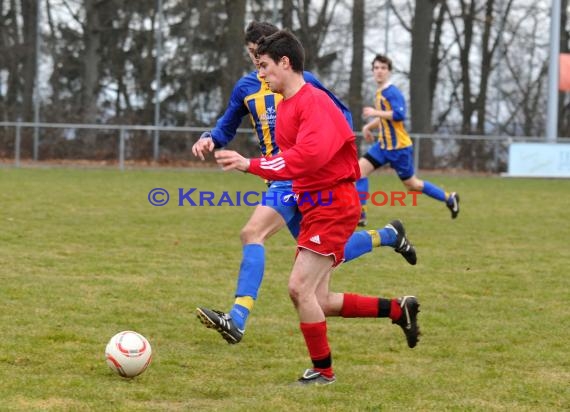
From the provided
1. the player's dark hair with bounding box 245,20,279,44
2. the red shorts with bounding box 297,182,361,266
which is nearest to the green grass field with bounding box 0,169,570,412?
the red shorts with bounding box 297,182,361,266

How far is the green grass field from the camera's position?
14.5ft

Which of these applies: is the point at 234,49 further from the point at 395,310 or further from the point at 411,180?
the point at 395,310

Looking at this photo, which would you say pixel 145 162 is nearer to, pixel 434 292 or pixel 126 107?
pixel 126 107

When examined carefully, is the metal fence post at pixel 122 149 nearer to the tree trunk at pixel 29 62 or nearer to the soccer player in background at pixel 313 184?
the tree trunk at pixel 29 62

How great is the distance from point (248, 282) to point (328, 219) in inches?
41.8

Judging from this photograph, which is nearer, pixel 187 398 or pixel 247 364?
pixel 187 398

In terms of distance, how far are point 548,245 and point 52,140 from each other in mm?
15203

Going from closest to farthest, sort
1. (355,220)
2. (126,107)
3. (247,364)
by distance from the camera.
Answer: (355,220) < (247,364) < (126,107)

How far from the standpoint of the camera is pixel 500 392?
4516 mm

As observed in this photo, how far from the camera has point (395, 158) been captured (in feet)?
37.1

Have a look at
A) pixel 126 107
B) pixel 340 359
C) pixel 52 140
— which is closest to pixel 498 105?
pixel 126 107

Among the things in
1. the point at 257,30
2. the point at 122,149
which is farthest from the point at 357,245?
the point at 122,149

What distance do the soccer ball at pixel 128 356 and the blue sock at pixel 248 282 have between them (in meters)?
0.72

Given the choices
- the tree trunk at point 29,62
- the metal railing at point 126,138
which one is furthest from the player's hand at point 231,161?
the tree trunk at point 29,62
